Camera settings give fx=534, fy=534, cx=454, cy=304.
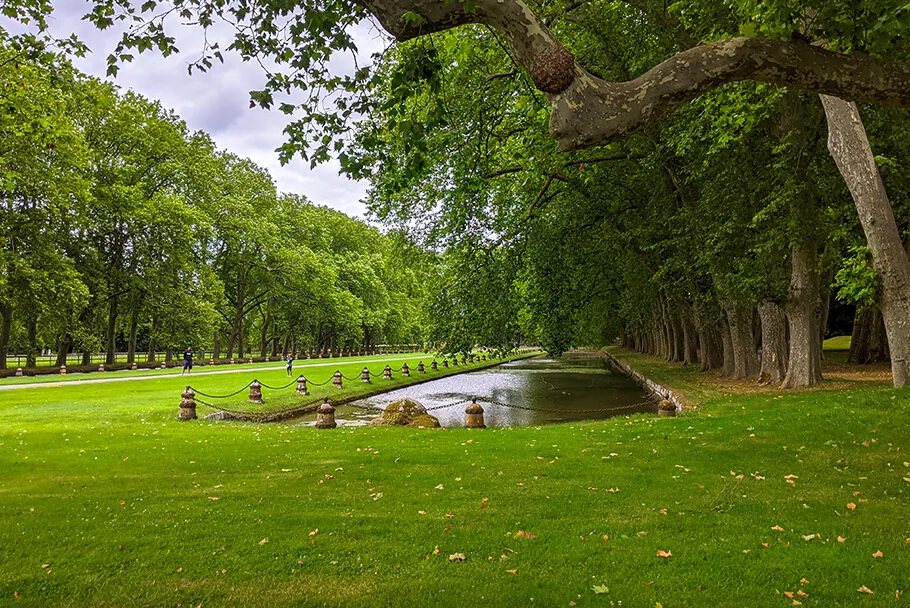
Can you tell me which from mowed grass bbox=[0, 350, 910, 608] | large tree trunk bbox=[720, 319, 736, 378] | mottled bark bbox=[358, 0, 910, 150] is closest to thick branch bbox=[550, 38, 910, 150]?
mottled bark bbox=[358, 0, 910, 150]

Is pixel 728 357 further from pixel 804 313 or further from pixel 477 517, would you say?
pixel 477 517

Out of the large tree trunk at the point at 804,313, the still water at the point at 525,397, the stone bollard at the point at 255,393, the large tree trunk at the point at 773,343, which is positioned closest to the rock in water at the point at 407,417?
the still water at the point at 525,397

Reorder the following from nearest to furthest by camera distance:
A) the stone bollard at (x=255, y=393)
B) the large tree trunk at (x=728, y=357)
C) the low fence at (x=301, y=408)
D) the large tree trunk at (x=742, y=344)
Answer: the low fence at (x=301, y=408) < the stone bollard at (x=255, y=393) < the large tree trunk at (x=742, y=344) < the large tree trunk at (x=728, y=357)

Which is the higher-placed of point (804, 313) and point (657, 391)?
point (804, 313)

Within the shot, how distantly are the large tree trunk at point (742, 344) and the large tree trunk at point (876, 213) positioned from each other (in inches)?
330

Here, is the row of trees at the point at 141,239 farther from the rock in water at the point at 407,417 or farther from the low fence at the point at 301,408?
the rock in water at the point at 407,417

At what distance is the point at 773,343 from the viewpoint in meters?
17.0

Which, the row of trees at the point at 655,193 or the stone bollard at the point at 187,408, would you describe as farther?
the stone bollard at the point at 187,408

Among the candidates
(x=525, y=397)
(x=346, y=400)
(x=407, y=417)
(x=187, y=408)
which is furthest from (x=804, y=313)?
(x=187, y=408)

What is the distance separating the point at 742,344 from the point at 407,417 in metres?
13.0

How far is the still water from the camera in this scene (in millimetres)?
17250

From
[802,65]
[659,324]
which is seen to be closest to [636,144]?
[802,65]

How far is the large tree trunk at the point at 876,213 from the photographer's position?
10.7 m

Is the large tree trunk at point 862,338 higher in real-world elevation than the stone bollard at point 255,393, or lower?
higher
